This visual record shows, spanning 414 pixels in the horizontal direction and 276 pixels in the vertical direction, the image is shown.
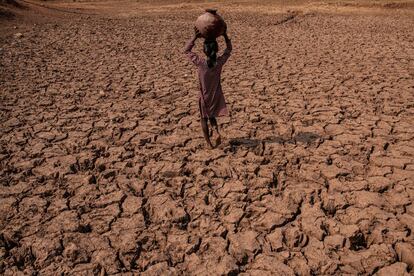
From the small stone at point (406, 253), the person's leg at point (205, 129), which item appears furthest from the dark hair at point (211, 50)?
the small stone at point (406, 253)

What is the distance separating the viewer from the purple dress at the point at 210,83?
3.25 meters

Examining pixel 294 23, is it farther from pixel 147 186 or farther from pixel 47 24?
pixel 147 186

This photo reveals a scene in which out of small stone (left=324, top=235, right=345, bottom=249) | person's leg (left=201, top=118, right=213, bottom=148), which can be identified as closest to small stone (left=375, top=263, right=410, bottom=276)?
small stone (left=324, top=235, right=345, bottom=249)

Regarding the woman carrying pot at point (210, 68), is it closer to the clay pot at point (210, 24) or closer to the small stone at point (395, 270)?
the clay pot at point (210, 24)

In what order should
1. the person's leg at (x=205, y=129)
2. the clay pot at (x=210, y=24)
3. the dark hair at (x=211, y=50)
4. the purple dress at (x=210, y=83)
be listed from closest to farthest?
the clay pot at (x=210, y=24), the dark hair at (x=211, y=50), the purple dress at (x=210, y=83), the person's leg at (x=205, y=129)

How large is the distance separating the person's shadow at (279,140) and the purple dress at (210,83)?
55cm

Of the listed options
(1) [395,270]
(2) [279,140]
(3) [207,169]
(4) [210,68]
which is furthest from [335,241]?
(4) [210,68]

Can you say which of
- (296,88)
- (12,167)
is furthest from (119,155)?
(296,88)

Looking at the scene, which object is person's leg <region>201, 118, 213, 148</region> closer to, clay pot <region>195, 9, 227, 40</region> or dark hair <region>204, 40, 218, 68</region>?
dark hair <region>204, 40, 218, 68</region>

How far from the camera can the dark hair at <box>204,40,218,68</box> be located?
10.3ft

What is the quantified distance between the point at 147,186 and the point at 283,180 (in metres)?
1.19

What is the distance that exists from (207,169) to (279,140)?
38.5 inches

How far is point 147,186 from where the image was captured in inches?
127

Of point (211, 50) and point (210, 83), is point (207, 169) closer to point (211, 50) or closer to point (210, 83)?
point (210, 83)
